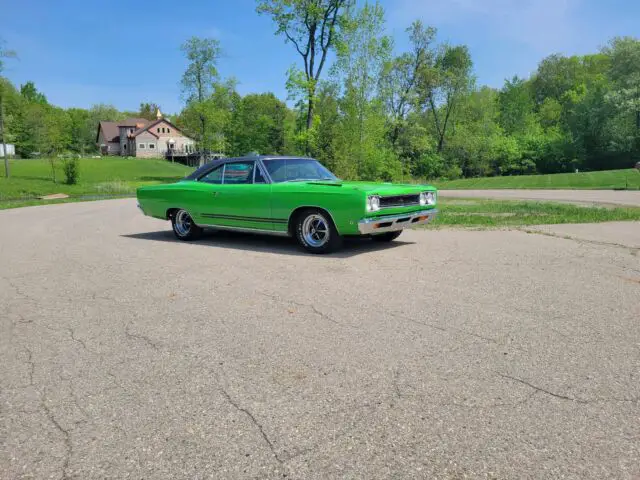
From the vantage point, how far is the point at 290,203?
778 centimetres

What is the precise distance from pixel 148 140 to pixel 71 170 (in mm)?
66232

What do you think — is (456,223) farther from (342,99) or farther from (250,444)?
(342,99)

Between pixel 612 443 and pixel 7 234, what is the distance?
11.9 meters

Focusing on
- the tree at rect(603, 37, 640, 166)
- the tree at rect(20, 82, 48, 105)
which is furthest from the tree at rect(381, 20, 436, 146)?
the tree at rect(20, 82, 48, 105)

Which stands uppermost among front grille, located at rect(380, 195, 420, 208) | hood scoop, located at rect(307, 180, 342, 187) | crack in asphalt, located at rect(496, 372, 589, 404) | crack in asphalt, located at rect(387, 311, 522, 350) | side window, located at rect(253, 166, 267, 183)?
side window, located at rect(253, 166, 267, 183)

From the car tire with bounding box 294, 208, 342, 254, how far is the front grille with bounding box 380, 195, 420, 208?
800 millimetres

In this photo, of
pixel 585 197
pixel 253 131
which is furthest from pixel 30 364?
pixel 253 131

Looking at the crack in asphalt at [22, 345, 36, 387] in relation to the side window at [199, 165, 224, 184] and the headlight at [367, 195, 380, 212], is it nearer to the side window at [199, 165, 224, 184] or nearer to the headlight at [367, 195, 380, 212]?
the headlight at [367, 195, 380, 212]

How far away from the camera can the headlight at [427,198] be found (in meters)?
8.04

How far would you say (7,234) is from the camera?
36.3 feet

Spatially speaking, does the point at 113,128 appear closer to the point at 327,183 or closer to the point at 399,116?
the point at 399,116

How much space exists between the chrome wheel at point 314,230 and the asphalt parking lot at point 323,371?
1277 mm

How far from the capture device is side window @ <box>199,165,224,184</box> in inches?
355

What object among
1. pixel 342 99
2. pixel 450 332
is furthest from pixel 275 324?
pixel 342 99
